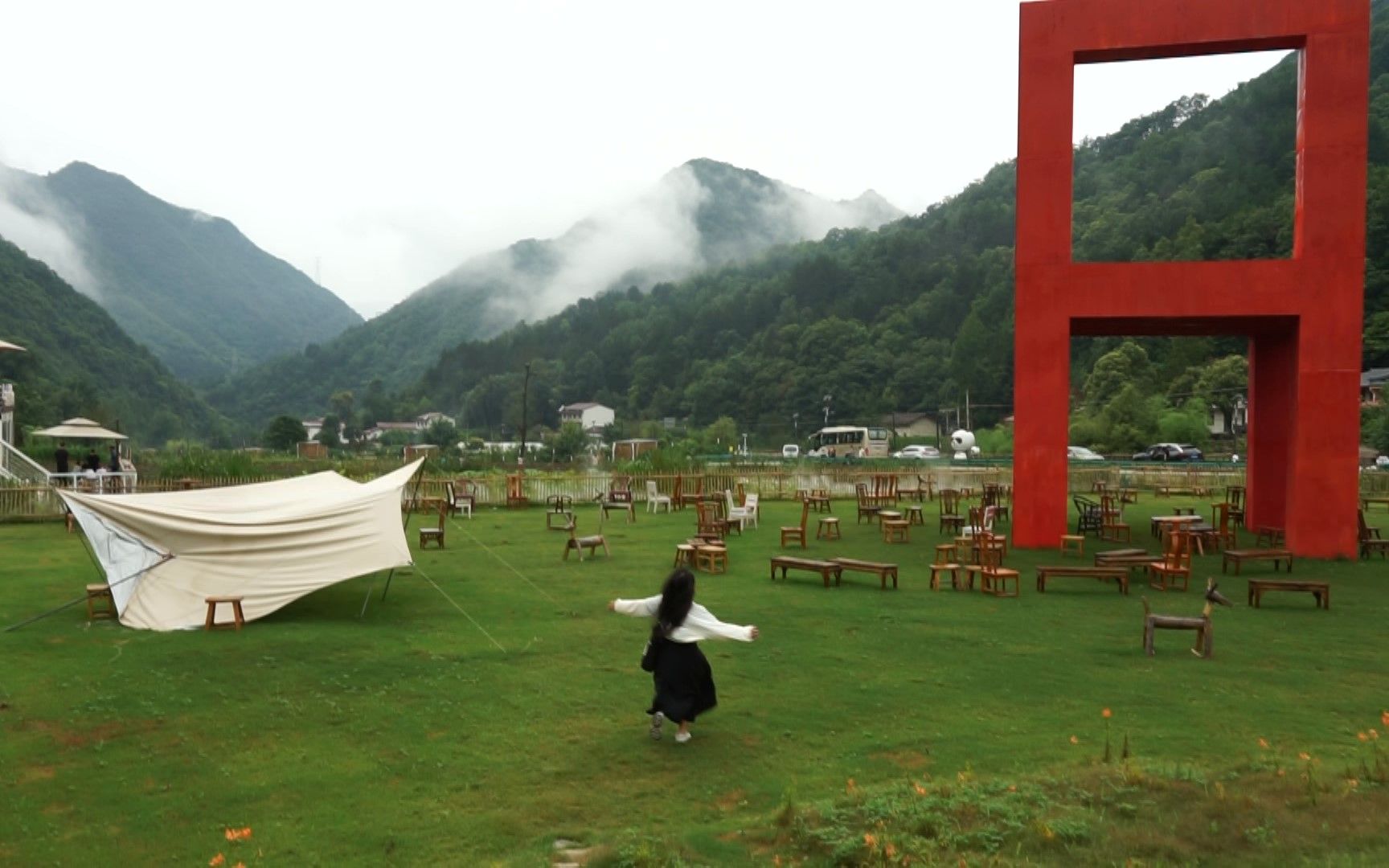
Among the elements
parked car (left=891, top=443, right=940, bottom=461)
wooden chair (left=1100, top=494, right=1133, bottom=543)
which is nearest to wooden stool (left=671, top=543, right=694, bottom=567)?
wooden chair (left=1100, top=494, right=1133, bottom=543)

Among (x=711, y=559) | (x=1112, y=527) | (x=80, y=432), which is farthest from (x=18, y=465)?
(x=1112, y=527)

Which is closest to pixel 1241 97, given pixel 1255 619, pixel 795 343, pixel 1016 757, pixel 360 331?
pixel 795 343

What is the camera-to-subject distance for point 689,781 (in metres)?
6.55

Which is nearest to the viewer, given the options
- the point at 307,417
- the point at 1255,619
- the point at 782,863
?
the point at 782,863

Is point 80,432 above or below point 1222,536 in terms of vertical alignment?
above

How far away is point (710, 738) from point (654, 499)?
67.2ft

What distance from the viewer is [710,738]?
24.5 ft

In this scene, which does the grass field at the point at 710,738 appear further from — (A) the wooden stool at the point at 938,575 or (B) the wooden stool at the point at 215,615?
(A) the wooden stool at the point at 938,575

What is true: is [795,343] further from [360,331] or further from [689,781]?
[689,781]

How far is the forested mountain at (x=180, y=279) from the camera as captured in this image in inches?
5443

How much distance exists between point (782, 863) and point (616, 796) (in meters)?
1.56

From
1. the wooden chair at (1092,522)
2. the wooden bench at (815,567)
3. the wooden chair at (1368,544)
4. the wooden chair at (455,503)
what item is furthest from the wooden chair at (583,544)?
the wooden chair at (1368,544)

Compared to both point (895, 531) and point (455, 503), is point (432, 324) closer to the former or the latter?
point (455, 503)

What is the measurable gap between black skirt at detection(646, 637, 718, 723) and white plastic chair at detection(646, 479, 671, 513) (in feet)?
66.8
